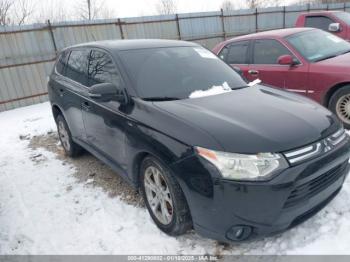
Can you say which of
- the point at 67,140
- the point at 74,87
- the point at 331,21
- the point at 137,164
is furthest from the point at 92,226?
the point at 331,21

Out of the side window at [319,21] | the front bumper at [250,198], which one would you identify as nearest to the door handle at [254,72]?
the front bumper at [250,198]

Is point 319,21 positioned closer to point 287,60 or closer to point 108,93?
point 287,60

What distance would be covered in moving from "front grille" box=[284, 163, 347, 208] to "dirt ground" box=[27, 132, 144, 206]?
1750 mm

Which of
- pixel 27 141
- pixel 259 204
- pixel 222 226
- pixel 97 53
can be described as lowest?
pixel 27 141

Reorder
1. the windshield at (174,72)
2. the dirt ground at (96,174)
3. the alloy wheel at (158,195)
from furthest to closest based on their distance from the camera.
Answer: the dirt ground at (96,174) → the windshield at (174,72) → the alloy wheel at (158,195)

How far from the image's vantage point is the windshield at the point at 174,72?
3127 mm

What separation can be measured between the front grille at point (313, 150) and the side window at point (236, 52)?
12.1 feet

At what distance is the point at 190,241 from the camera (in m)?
2.81

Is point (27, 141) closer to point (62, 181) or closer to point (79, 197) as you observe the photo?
point (62, 181)

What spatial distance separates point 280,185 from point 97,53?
8.76ft

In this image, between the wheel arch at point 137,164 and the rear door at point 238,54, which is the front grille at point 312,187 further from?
the rear door at point 238,54

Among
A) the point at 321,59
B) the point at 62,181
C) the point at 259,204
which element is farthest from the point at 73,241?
the point at 321,59

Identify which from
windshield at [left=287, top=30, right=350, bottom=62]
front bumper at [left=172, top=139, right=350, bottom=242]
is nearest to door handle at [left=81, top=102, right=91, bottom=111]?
front bumper at [left=172, top=139, right=350, bottom=242]

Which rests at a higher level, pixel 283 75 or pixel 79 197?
pixel 283 75
